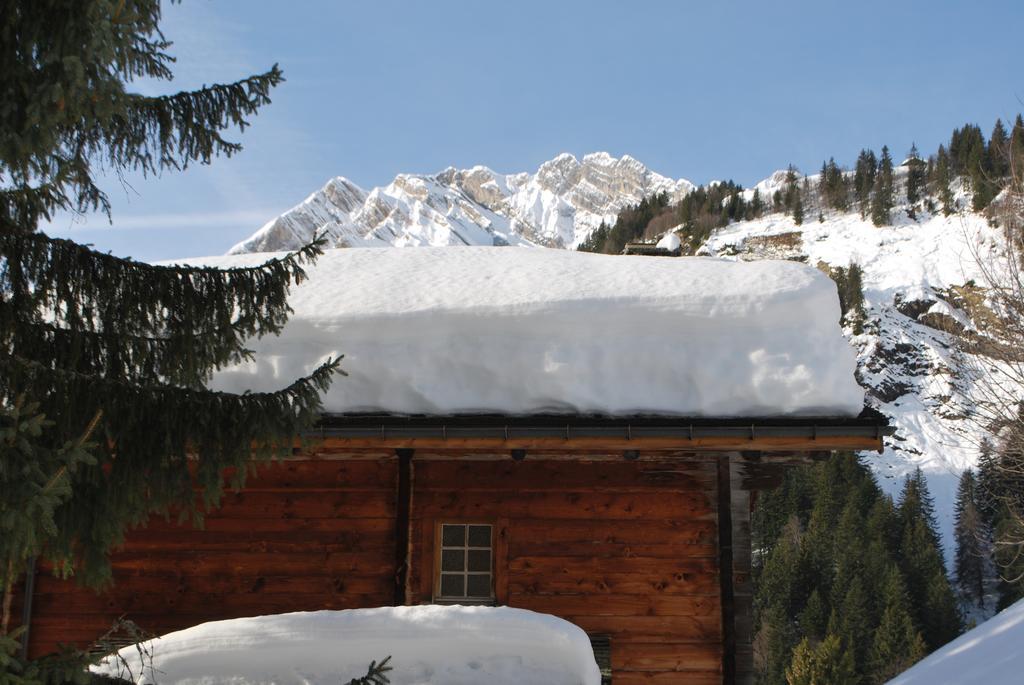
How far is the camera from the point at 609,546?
654 cm

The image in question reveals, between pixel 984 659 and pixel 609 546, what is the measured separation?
2421 mm

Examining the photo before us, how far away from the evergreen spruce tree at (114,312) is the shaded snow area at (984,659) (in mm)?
3937

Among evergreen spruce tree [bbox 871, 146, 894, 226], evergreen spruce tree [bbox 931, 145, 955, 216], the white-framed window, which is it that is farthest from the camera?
evergreen spruce tree [bbox 871, 146, 894, 226]

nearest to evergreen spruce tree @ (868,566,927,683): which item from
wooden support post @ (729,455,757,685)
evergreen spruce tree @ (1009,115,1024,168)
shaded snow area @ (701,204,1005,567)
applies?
shaded snow area @ (701,204,1005,567)

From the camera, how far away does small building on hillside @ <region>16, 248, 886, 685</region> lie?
20.4 ft

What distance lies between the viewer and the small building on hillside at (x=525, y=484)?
20.4 feet

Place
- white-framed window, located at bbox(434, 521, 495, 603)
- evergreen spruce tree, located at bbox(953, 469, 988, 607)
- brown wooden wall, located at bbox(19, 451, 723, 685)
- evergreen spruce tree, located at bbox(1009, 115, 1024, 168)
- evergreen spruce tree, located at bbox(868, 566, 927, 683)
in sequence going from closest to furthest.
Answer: brown wooden wall, located at bbox(19, 451, 723, 685)
white-framed window, located at bbox(434, 521, 495, 603)
evergreen spruce tree, located at bbox(1009, 115, 1024, 168)
evergreen spruce tree, located at bbox(868, 566, 927, 683)
evergreen spruce tree, located at bbox(953, 469, 988, 607)

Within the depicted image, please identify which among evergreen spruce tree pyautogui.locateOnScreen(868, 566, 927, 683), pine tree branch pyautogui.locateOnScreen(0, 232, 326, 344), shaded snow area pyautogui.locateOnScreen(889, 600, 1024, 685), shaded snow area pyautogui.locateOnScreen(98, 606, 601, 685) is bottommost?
evergreen spruce tree pyautogui.locateOnScreen(868, 566, 927, 683)

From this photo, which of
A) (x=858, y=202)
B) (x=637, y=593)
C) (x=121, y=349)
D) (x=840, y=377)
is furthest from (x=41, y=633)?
(x=858, y=202)

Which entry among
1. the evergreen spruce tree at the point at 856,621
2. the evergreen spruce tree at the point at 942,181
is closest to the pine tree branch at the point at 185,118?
the evergreen spruce tree at the point at 856,621

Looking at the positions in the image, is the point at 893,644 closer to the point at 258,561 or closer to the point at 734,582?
the point at 734,582

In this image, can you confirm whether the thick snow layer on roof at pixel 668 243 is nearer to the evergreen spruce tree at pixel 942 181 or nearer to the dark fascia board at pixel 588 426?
the dark fascia board at pixel 588 426

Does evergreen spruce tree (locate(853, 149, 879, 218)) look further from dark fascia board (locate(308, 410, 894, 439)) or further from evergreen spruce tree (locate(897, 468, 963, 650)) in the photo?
dark fascia board (locate(308, 410, 894, 439))

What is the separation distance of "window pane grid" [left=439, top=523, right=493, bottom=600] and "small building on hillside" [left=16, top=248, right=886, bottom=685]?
12 mm
